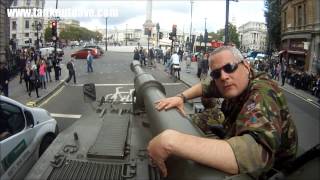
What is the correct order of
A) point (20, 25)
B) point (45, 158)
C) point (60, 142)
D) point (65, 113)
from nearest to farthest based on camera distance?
point (45, 158), point (60, 142), point (65, 113), point (20, 25)

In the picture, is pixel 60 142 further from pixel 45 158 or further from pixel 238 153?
pixel 238 153

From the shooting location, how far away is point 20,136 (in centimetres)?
597

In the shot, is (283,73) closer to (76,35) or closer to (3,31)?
(3,31)

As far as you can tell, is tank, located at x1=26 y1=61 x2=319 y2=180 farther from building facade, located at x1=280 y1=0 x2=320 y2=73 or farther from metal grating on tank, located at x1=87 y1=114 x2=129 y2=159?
building facade, located at x1=280 y1=0 x2=320 y2=73

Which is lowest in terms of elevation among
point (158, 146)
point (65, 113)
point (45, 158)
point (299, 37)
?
point (65, 113)

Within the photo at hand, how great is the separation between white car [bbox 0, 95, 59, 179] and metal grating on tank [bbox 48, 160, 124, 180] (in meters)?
1.69

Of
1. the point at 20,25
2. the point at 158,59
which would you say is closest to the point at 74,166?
the point at 158,59

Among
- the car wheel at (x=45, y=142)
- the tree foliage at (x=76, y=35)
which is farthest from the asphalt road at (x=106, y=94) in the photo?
the tree foliage at (x=76, y=35)

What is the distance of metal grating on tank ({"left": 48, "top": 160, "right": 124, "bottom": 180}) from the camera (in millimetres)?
3365

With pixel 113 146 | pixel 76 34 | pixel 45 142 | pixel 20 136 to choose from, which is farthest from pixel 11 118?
pixel 76 34

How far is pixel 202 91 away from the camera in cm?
327

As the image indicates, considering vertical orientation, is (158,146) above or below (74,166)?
above

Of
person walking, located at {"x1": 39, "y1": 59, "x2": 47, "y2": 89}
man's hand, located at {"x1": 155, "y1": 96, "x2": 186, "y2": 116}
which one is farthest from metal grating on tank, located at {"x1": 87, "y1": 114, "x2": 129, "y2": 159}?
person walking, located at {"x1": 39, "y1": 59, "x2": 47, "y2": 89}

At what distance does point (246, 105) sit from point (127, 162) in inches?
69.7
